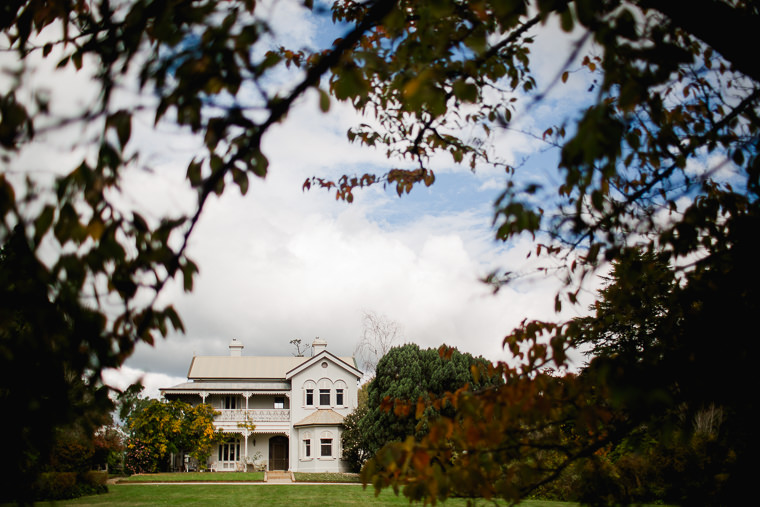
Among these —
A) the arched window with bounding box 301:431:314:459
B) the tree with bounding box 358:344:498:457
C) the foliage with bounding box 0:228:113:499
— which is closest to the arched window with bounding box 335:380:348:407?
the arched window with bounding box 301:431:314:459

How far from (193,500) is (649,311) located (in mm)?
14310

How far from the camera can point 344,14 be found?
6301 millimetres

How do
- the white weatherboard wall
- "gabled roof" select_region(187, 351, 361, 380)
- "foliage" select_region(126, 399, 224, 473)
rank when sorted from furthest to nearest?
"gabled roof" select_region(187, 351, 361, 380) < the white weatherboard wall < "foliage" select_region(126, 399, 224, 473)

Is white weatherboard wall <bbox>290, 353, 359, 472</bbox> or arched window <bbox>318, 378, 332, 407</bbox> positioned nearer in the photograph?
white weatherboard wall <bbox>290, 353, 359, 472</bbox>

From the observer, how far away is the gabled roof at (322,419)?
37188mm

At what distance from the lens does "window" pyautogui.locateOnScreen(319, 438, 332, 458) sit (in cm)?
3709

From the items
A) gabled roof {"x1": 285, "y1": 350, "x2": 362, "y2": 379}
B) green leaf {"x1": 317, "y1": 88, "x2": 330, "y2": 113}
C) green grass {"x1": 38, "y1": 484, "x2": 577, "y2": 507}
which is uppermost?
gabled roof {"x1": 285, "y1": 350, "x2": 362, "y2": 379}

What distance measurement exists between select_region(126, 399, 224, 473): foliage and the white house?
518 centimetres

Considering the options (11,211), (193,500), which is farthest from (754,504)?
(193,500)

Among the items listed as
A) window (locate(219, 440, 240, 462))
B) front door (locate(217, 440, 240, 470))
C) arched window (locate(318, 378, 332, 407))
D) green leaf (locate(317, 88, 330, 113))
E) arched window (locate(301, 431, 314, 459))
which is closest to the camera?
green leaf (locate(317, 88, 330, 113))

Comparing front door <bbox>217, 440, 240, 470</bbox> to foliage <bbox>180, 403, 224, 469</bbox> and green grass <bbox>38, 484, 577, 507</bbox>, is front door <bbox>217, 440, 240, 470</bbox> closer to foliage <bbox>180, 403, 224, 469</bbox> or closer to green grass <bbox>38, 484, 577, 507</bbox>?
foliage <bbox>180, 403, 224, 469</bbox>

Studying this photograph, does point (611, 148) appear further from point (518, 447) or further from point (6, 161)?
point (6, 161)

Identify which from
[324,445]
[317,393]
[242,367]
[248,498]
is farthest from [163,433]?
[242,367]

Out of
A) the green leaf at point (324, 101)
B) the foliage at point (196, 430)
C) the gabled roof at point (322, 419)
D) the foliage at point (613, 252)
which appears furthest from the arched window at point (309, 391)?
the green leaf at point (324, 101)
